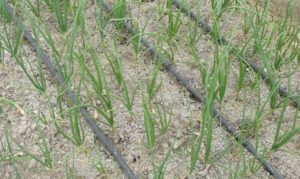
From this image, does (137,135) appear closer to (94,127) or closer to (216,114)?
(94,127)

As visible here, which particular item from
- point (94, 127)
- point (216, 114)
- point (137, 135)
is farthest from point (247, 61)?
Answer: point (94, 127)

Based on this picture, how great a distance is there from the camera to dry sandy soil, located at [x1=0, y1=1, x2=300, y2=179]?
4.84 feet

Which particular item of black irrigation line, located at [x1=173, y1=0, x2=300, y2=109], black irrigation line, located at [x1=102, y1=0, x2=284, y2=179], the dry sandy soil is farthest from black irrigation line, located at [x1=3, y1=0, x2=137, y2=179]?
black irrigation line, located at [x1=173, y1=0, x2=300, y2=109]

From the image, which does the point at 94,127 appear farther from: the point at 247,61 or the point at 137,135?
the point at 247,61

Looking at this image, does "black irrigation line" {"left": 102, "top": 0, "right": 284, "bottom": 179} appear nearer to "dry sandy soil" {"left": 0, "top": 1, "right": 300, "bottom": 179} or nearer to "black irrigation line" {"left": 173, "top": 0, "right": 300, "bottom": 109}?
"dry sandy soil" {"left": 0, "top": 1, "right": 300, "bottom": 179}

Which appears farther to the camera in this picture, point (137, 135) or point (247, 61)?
point (247, 61)

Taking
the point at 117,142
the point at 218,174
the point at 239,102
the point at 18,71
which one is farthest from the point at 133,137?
the point at 18,71

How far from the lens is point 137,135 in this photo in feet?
5.15

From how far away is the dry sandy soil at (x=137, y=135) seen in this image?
4.84 ft

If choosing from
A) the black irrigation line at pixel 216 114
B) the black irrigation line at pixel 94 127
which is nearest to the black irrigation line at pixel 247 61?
the black irrigation line at pixel 216 114

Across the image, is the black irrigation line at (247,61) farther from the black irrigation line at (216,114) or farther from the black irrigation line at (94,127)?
the black irrigation line at (94,127)

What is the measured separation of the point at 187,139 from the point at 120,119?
250 mm

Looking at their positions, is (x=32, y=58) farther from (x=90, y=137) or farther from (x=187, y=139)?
(x=187, y=139)

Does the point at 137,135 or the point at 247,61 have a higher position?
the point at 247,61
